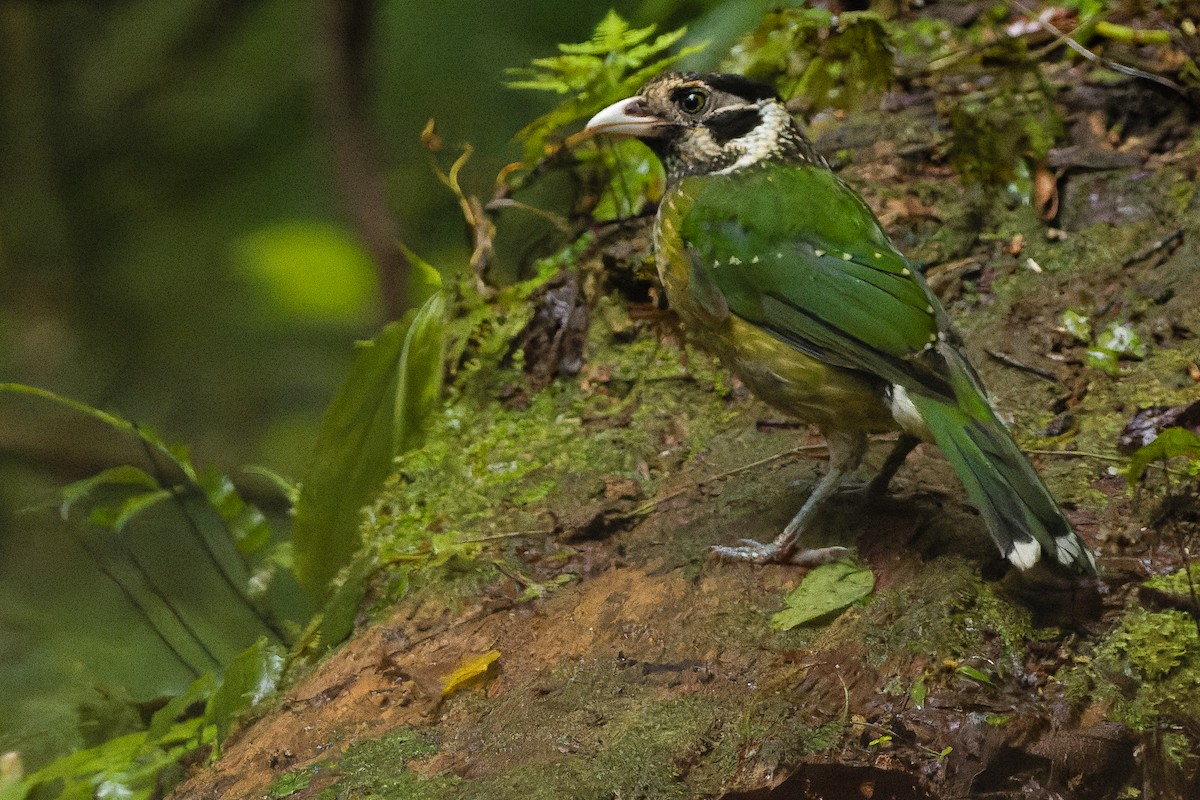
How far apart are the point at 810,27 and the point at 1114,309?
1650mm

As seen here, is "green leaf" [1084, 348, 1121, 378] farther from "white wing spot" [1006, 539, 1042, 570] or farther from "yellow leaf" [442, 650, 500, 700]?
"yellow leaf" [442, 650, 500, 700]

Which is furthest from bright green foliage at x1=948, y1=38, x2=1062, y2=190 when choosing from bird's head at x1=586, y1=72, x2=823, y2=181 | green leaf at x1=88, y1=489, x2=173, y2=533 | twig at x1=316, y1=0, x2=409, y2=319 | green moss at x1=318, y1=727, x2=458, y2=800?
green leaf at x1=88, y1=489, x2=173, y2=533

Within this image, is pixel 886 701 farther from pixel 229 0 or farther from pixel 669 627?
pixel 229 0

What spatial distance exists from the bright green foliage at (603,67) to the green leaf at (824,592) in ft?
6.72

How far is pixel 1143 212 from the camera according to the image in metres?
3.85

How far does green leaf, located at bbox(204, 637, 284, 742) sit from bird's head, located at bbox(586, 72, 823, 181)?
1.89m

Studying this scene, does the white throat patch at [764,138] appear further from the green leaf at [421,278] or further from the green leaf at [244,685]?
the green leaf at [244,685]

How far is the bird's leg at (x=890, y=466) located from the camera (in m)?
2.87

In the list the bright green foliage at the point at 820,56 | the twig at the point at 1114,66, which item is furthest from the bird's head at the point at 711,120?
the twig at the point at 1114,66

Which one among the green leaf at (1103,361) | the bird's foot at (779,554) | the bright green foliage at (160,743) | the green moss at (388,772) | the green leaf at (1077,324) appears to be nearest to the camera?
the green moss at (388,772)

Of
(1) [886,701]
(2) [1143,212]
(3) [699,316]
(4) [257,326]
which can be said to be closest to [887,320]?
(3) [699,316]

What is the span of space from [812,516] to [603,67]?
6.50ft

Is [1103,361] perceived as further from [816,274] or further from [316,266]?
[316,266]

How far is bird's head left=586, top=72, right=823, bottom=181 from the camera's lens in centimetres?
298
